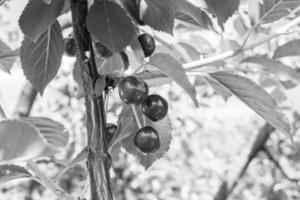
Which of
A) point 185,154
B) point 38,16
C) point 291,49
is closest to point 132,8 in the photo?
point 38,16

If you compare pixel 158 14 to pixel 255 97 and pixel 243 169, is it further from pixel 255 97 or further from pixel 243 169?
pixel 243 169

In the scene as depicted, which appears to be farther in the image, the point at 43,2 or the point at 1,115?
the point at 1,115

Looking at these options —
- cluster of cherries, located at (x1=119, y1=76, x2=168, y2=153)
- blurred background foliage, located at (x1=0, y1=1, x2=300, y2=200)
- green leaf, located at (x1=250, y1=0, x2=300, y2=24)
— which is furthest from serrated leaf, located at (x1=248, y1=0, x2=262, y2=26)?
blurred background foliage, located at (x1=0, y1=1, x2=300, y2=200)

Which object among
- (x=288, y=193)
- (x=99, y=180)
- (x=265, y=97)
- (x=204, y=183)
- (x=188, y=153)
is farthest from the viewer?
(x=188, y=153)

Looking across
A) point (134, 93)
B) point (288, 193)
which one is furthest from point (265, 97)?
point (288, 193)

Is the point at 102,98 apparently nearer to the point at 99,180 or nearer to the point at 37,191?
the point at 99,180

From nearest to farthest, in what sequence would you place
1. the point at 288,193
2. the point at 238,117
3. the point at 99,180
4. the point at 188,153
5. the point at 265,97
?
the point at 99,180
the point at 265,97
the point at 288,193
the point at 188,153
the point at 238,117
